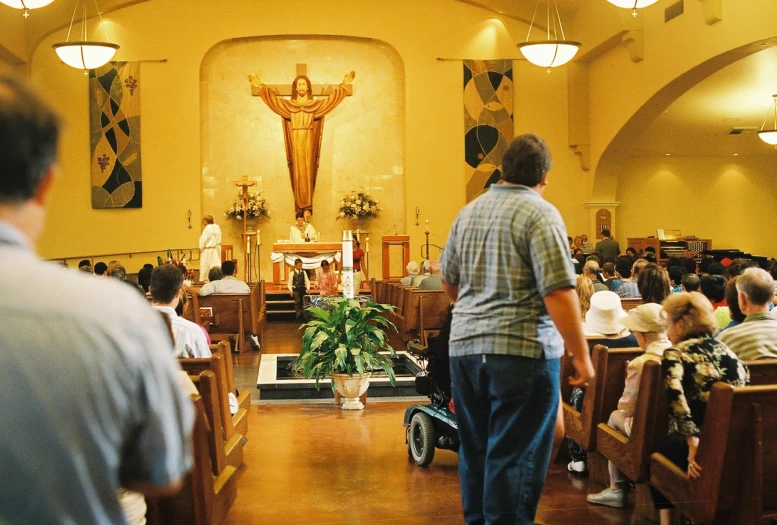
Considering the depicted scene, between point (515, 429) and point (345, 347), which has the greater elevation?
point (515, 429)

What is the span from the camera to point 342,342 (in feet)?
22.9

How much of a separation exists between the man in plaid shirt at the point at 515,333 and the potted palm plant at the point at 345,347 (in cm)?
403

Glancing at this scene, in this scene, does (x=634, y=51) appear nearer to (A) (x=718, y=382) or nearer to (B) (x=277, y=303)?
(B) (x=277, y=303)

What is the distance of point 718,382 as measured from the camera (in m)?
3.11

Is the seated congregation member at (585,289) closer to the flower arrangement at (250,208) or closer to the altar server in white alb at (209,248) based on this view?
the altar server in white alb at (209,248)

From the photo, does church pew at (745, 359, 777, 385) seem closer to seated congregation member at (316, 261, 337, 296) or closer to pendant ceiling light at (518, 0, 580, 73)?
pendant ceiling light at (518, 0, 580, 73)

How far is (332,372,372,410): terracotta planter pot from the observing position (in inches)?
275

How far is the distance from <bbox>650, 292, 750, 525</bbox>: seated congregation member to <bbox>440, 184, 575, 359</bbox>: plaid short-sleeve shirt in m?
0.68

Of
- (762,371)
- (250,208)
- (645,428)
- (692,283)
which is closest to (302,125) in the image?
(250,208)

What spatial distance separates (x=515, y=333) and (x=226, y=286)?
8.22 m

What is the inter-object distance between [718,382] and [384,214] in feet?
47.9

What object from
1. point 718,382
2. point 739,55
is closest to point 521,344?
point 718,382

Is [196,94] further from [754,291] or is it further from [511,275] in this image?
[511,275]

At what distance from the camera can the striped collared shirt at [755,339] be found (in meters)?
3.90
